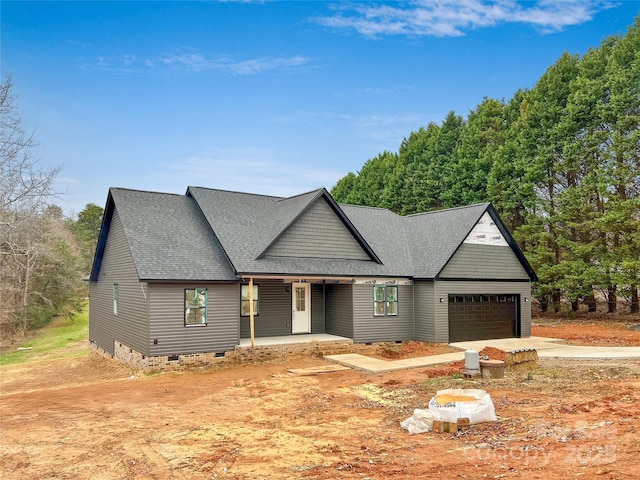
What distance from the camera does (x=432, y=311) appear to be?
19062 millimetres

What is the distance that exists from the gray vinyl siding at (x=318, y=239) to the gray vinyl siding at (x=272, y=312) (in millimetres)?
1509

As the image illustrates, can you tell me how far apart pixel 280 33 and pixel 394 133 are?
108 feet

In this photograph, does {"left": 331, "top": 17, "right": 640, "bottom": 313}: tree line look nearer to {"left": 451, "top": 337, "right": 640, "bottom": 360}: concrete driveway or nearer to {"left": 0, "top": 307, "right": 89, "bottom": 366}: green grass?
{"left": 451, "top": 337, "right": 640, "bottom": 360}: concrete driveway

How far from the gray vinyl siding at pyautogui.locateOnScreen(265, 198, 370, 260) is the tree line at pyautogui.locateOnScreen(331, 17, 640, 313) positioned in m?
15.2

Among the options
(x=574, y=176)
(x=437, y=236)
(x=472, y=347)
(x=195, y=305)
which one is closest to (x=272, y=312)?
(x=195, y=305)

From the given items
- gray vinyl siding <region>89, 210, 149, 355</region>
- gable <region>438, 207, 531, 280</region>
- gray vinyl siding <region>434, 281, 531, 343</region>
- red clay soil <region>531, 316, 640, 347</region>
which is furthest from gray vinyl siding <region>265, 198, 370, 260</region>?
red clay soil <region>531, 316, 640, 347</region>

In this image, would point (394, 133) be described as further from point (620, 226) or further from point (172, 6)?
point (172, 6)

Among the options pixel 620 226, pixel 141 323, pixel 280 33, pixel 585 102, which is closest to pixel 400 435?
pixel 141 323

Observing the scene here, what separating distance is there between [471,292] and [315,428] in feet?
42.8

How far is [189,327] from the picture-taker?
50.9 feet

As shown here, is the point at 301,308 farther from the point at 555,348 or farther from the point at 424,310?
the point at 555,348

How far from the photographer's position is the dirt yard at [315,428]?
6340 mm

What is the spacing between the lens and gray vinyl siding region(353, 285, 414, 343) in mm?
18641

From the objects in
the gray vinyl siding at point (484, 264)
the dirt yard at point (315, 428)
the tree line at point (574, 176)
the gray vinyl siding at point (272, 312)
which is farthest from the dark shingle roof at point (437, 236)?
the tree line at point (574, 176)
